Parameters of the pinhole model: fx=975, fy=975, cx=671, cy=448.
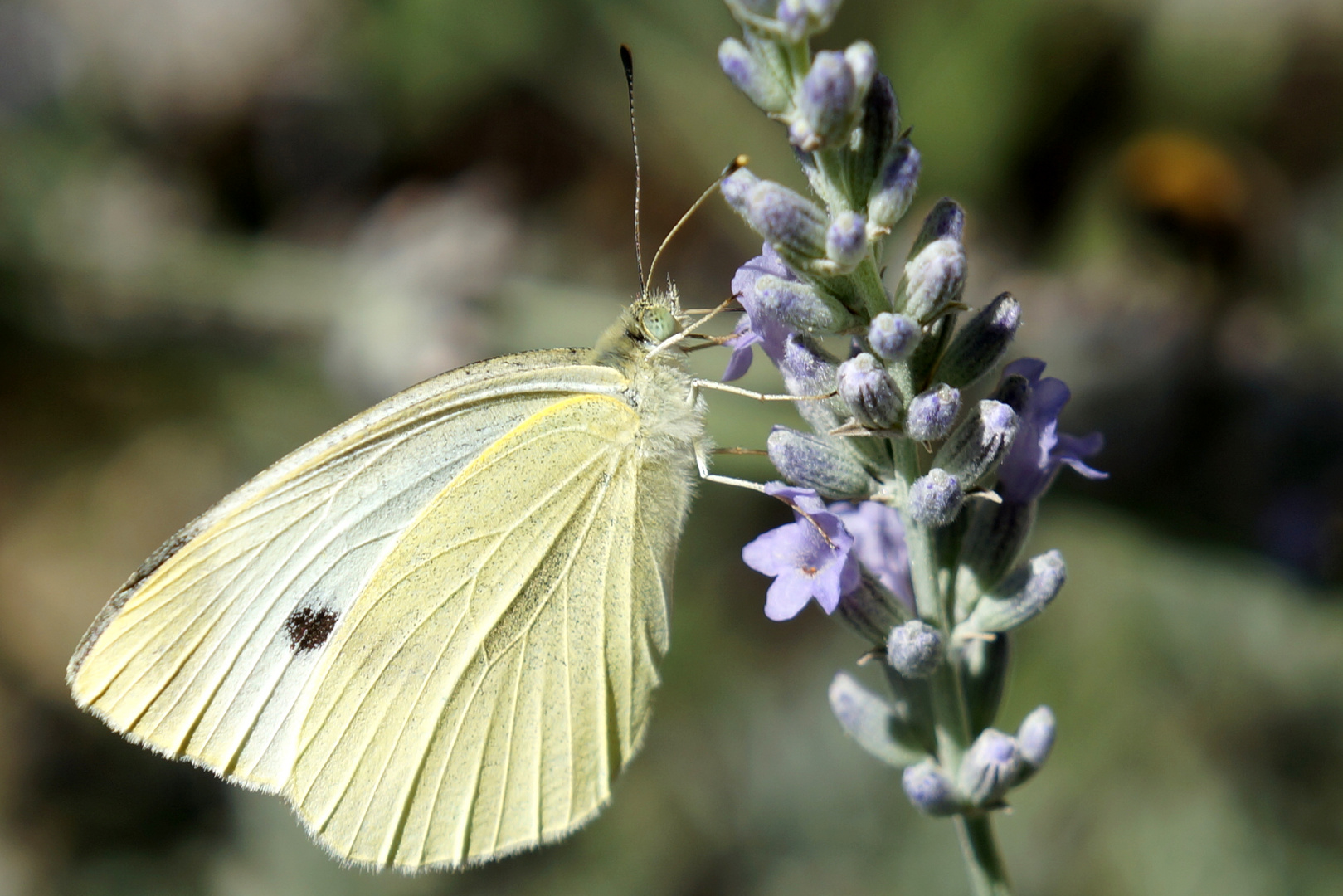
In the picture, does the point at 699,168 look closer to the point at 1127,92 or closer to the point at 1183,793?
the point at 1127,92

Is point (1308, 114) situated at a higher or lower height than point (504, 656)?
higher

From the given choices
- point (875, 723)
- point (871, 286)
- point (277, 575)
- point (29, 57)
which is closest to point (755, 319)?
point (871, 286)

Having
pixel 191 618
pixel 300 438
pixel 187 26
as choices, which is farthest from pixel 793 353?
pixel 187 26

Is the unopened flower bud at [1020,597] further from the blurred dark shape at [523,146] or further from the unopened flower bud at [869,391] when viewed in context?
the blurred dark shape at [523,146]

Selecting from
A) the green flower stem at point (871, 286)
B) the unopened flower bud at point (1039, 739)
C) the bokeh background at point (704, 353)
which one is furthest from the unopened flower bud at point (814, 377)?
the bokeh background at point (704, 353)

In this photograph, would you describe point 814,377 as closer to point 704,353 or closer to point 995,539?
point 995,539

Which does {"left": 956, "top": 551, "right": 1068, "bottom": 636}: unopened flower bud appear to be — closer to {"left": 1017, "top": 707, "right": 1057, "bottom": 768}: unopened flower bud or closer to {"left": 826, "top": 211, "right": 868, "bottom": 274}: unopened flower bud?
{"left": 1017, "top": 707, "right": 1057, "bottom": 768}: unopened flower bud
